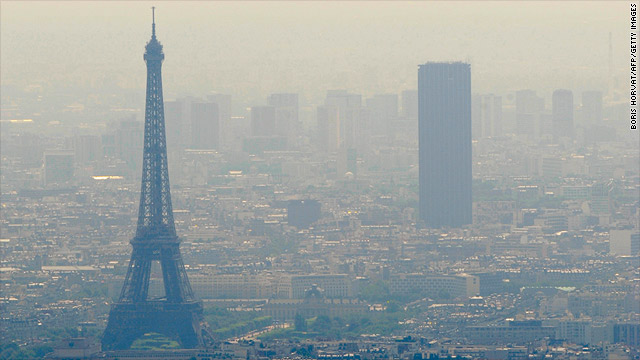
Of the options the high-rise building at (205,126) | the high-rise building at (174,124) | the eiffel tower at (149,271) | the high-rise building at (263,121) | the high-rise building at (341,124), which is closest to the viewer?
the eiffel tower at (149,271)

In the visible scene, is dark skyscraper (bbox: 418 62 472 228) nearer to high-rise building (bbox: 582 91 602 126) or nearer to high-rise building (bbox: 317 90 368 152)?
high-rise building (bbox: 317 90 368 152)

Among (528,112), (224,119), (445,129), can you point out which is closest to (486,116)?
(445,129)

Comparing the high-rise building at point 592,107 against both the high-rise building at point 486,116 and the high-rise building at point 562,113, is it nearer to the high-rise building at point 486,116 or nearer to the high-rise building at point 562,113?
the high-rise building at point 562,113

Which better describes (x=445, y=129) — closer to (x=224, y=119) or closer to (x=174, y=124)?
(x=174, y=124)

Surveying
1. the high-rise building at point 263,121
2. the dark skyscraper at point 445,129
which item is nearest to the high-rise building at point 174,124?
the high-rise building at point 263,121

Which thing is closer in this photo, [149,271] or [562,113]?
[149,271]

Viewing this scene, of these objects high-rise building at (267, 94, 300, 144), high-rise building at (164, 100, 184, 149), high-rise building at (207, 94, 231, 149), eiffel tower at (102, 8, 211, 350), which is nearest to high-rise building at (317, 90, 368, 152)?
high-rise building at (267, 94, 300, 144)

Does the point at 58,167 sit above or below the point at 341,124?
below
